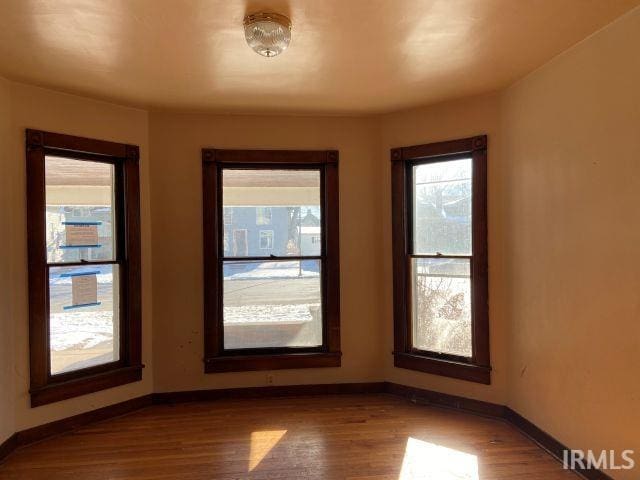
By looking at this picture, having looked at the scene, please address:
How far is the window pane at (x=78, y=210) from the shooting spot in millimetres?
2939

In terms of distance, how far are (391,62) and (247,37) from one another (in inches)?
36.8

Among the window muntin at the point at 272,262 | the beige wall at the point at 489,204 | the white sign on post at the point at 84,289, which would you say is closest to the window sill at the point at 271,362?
the window muntin at the point at 272,262

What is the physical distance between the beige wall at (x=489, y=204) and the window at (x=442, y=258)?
0.20 ft

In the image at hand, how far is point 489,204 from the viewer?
10.2ft

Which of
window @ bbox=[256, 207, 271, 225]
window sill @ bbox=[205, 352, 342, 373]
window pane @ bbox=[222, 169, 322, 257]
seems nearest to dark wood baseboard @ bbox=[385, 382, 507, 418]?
window sill @ bbox=[205, 352, 342, 373]

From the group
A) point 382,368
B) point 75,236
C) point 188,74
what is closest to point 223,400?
point 382,368

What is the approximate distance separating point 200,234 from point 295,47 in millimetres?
1804

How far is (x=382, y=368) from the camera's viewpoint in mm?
3654

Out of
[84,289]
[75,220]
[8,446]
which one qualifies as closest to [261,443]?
[8,446]

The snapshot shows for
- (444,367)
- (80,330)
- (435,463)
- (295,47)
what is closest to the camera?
(295,47)

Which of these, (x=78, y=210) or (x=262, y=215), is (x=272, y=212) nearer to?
(x=262, y=215)

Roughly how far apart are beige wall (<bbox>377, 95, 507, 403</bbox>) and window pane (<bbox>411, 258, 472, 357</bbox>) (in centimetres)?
20

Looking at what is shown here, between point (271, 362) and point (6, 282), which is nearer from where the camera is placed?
point (6, 282)

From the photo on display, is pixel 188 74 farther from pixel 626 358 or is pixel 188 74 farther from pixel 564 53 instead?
pixel 626 358
